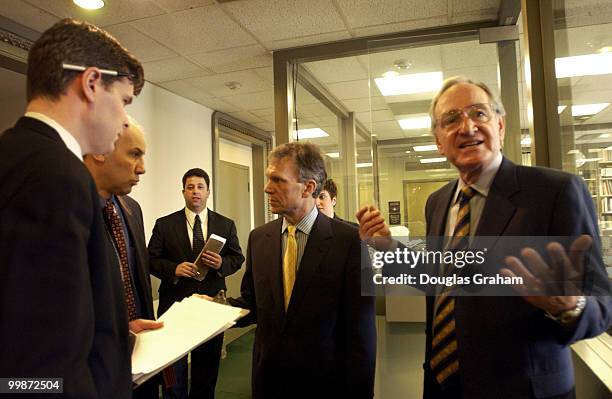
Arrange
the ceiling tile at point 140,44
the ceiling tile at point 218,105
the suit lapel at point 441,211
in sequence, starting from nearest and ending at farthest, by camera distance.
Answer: the suit lapel at point 441,211 < the ceiling tile at point 140,44 < the ceiling tile at point 218,105

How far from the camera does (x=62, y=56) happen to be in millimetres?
731

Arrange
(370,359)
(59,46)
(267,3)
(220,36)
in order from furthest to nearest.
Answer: (220,36) → (267,3) → (370,359) → (59,46)

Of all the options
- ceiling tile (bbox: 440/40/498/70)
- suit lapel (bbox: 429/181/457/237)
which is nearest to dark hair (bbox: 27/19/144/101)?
suit lapel (bbox: 429/181/457/237)

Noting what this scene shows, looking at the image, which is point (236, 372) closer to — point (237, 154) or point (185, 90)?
point (185, 90)

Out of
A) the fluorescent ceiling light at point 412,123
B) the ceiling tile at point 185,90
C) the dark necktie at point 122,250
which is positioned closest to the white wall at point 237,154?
the ceiling tile at point 185,90

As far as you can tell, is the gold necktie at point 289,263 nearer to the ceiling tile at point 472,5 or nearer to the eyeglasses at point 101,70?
the eyeglasses at point 101,70

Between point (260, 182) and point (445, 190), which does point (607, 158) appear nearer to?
point (445, 190)

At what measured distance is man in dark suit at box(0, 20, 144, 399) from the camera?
1.87 feet

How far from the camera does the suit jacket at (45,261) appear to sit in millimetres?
565

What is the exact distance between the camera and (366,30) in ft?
9.41

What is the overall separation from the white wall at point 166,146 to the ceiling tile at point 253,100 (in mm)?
423

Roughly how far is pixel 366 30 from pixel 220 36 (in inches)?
42.0

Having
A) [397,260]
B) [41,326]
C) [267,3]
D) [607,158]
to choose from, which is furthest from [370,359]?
[267,3]

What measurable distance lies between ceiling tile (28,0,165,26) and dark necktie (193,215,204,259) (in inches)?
54.2
